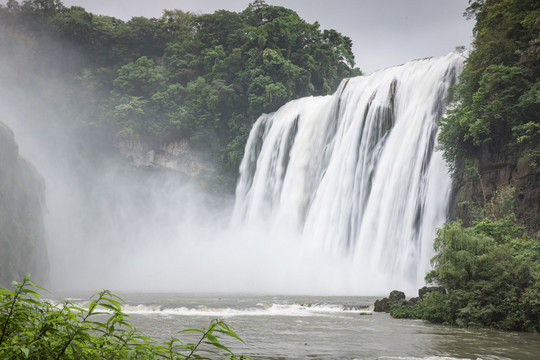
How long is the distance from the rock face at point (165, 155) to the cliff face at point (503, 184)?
29.8 metres

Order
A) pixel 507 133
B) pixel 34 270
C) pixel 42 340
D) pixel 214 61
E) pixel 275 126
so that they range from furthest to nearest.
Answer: pixel 214 61 → pixel 275 126 → pixel 34 270 → pixel 507 133 → pixel 42 340

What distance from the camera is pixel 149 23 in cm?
5119

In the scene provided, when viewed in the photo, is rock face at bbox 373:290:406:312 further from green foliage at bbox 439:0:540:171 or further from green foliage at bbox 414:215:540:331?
green foliage at bbox 439:0:540:171

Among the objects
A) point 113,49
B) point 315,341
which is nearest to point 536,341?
point 315,341

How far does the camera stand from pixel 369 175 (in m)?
27.6

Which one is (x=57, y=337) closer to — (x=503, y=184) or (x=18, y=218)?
(x=503, y=184)

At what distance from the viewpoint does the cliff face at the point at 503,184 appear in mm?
18391

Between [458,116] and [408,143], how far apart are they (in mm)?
4495

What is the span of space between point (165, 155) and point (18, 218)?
22872mm

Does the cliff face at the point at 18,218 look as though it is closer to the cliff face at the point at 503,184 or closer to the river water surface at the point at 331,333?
the river water surface at the point at 331,333

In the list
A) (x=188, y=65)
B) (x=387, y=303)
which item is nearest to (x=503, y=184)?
(x=387, y=303)

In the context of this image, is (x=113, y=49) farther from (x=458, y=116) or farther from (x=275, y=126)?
(x=458, y=116)

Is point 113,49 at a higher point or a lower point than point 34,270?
higher

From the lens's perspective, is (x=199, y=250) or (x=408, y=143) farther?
(x=199, y=250)
